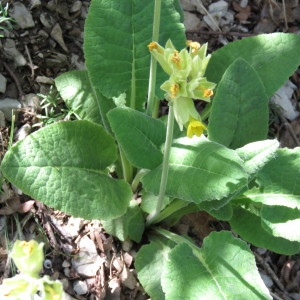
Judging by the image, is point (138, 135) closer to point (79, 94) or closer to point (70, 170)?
point (70, 170)

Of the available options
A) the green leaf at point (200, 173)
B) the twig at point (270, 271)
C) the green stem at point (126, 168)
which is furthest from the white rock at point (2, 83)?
the twig at point (270, 271)

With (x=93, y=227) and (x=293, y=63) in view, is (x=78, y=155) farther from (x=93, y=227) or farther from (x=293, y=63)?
(x=293, y=63)

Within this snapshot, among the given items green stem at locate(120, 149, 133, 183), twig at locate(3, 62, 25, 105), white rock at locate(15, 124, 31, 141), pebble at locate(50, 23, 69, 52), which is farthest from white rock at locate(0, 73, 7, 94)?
green stem at locate(120, 149, 133, 183)

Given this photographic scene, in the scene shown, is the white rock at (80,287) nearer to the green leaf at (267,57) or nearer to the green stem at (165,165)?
the green stem at (165,165)

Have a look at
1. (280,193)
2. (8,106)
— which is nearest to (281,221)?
(280,193)

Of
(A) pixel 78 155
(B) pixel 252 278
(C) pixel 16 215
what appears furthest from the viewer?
(C) pixel 16 215

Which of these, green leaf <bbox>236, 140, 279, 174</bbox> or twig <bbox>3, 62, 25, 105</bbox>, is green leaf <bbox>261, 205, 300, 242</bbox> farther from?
twig <bbox>3, 62, 25, 105</bbox>

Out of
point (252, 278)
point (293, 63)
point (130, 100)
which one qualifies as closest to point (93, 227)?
point (130, 100)
